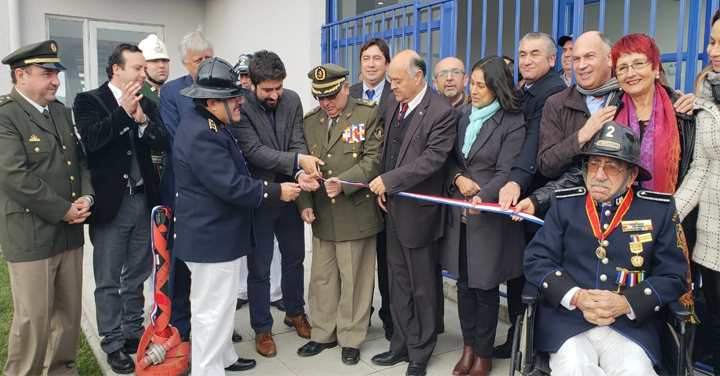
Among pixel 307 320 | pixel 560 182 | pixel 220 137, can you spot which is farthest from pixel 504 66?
pixel 307 320

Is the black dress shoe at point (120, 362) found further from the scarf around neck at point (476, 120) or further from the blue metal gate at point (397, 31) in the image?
the blue metal gate at point (397, 31)

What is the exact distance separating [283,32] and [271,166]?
370 cm

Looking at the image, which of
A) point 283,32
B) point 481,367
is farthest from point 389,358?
point 283,32

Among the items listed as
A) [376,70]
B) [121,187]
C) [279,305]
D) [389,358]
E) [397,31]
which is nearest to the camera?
[121,187]

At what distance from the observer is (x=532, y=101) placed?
11.6ft

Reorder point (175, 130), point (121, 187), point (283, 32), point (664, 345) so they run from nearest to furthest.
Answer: point (664, 345)
point (121, 187)
point (175, 130)
point (283, 32)

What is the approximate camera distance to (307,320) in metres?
4.39

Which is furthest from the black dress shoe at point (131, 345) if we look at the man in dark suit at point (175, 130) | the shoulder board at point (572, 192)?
the shoulder board at point (572, 192)

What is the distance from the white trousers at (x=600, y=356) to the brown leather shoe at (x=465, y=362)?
1008 millimetres

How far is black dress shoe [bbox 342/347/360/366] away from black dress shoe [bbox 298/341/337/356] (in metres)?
0.21

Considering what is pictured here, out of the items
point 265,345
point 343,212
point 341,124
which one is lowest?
point 265,345

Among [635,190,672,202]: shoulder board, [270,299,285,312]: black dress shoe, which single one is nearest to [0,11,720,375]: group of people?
[635,190,672,202]: shoulder board

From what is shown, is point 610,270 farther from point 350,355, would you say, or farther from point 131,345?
point 131,345

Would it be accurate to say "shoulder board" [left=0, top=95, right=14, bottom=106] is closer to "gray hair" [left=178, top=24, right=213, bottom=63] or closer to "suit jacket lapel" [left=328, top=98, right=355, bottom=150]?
"gray hair" [left=178, top=24, right=213, bottom=63]
